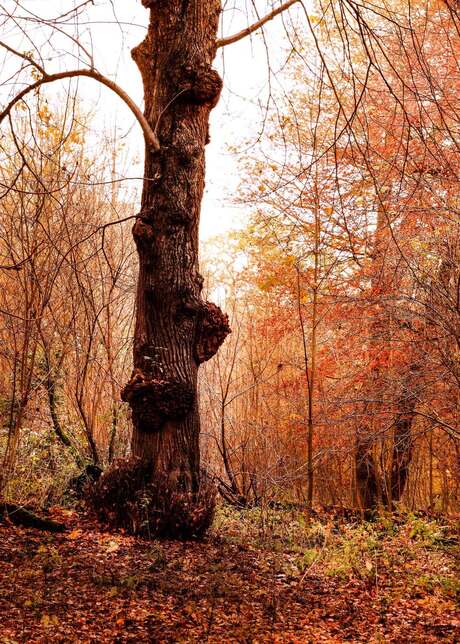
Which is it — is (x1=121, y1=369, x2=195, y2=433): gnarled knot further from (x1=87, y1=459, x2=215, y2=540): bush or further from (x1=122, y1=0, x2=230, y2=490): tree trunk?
(x1=87, y1=459, x2=215, y2=540): bush

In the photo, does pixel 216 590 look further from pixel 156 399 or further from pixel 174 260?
pixel 174 260

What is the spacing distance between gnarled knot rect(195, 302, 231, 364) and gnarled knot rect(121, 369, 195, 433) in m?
0.33

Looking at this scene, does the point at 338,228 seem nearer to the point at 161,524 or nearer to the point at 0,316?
the point at 0,316

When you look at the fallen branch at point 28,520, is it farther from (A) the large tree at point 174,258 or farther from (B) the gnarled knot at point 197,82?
(B) the gnarled knot at point 197,82

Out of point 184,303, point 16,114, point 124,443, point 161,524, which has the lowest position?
point 161,524

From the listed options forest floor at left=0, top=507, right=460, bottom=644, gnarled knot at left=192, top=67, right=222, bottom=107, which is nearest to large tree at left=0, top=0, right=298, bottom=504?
gnarled knot at left=192, top=67, right=222, bottom=107

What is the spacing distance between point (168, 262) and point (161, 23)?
6.42 feet

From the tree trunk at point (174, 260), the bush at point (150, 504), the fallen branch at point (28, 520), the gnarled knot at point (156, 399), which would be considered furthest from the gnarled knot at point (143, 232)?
the fallen branch at point (28, 520)

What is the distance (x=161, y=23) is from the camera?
5145 millimetres

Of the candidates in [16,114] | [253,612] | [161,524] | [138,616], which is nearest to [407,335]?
[161,524]

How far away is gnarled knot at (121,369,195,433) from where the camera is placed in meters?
4.84

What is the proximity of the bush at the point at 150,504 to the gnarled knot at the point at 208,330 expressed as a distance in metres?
0.99

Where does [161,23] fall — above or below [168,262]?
above

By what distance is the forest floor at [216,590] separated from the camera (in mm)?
3271
